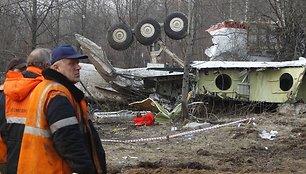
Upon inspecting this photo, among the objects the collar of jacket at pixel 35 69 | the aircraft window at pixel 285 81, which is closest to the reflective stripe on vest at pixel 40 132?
the collar of jacket at pixel 35 69

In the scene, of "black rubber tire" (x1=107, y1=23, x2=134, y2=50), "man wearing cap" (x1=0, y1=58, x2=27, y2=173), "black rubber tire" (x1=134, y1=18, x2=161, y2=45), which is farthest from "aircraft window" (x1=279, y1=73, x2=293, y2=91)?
"man wearing cap" (x1=0, y1=58, x2=27, y2=173)

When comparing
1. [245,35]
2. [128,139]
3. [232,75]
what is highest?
[245,35]

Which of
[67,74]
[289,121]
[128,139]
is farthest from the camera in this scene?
[289,121]

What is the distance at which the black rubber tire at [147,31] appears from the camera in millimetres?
18094

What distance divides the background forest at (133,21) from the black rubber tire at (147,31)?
1.90 meters

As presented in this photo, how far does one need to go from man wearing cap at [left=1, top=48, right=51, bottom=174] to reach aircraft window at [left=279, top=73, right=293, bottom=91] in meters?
13.2

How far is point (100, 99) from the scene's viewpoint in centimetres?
1736

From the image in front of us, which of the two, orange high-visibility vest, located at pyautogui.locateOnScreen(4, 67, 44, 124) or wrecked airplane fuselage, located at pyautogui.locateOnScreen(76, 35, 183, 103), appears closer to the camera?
orange high-visibility vest, located at pyautogui.locateOnScreen(4, 67, 44, 124)

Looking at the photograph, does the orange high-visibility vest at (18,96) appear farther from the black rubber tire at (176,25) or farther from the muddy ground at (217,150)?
the black rubber tire at (176,25)

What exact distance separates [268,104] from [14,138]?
13.0m

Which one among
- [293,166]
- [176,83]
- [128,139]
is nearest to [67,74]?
[293,166]

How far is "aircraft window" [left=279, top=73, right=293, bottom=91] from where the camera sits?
1606cm

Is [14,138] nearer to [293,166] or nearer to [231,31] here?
[293,166]

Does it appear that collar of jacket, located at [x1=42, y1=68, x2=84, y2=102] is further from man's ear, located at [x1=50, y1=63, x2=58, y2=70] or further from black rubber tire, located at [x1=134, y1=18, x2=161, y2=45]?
black rubber tire, located at [x1=134, y1=18, x2=161, y2=45]
